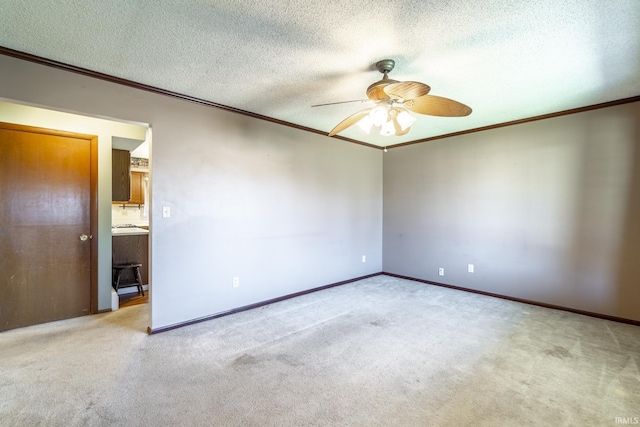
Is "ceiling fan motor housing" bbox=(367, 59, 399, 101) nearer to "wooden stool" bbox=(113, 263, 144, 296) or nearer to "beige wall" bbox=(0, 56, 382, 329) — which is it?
"beige wall" bbox=(0, 56, 382, 329)

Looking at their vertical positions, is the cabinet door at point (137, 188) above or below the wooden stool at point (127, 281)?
above

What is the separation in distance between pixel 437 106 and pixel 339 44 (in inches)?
33.7

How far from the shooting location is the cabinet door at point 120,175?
4.24 meters

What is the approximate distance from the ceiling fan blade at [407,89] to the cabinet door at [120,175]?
162 inches

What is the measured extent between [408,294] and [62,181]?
448 centimetres

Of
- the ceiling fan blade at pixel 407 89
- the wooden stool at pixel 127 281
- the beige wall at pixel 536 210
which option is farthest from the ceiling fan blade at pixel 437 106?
the wooden stool at pixel 127 281

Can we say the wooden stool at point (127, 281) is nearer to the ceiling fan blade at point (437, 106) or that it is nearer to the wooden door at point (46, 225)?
the wooden door at point (46, 225)

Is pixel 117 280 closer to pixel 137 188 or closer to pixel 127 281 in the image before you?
pixel 127 281

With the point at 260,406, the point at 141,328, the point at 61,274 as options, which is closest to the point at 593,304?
the point at 260,406

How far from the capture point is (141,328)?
9.80 ft

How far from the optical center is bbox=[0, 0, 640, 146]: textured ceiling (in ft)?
5.65

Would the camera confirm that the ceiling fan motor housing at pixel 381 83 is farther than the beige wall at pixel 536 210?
No

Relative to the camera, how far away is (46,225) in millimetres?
3137

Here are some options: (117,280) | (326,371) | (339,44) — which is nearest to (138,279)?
(117,280)
